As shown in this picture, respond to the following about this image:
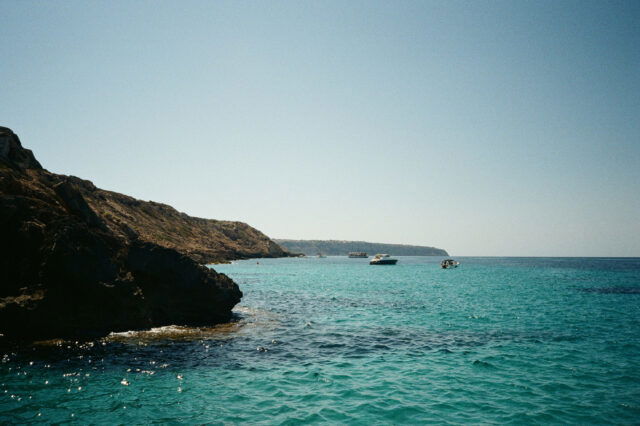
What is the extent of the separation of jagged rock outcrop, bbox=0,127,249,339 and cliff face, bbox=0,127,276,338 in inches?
1.8

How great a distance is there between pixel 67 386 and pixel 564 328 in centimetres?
3009

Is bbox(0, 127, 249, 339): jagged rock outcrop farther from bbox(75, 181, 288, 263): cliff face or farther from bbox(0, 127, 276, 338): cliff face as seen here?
bbox(75, 181, 288, 263): cliff face

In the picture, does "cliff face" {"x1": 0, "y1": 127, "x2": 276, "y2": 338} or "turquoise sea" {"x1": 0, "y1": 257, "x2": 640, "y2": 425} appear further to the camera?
"cliff face" {"x1": 0, "y1": 127, "x2": 276, "y2": 338}

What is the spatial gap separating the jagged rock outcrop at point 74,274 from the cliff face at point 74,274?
0.04m

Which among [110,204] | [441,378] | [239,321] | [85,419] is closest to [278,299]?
[239,321]

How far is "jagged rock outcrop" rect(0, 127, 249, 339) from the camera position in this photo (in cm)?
1800

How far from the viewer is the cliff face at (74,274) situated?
18.0m

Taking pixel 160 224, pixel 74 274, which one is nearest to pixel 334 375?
pixel 74 274

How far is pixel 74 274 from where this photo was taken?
19.0m

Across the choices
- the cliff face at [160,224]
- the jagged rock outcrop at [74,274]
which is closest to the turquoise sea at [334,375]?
the jagged rock outcrop at [74,274]

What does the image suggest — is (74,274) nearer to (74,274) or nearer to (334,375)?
(74,274)

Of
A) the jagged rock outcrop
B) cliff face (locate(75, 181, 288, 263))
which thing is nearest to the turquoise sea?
the jagged rock outcrop

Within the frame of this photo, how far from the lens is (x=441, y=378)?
1441 centimetres

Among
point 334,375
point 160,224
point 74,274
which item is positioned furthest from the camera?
point 160,224
